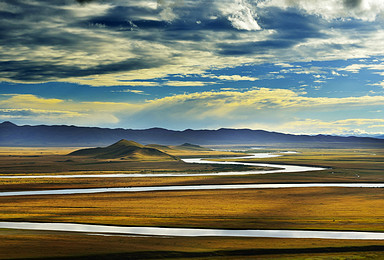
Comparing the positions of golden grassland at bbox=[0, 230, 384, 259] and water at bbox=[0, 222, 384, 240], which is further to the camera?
water at bbox=[0, 222, 384, 240]

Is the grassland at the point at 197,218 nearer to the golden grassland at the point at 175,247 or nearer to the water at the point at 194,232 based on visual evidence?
the golden grassland at the point at 175,247

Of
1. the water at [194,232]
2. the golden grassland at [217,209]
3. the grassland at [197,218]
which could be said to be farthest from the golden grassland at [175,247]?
the golden grassland at [217,209]

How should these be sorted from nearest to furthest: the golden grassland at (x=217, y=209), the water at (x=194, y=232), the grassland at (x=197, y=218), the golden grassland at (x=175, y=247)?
the golden grassland at (x=175, y=247)
the grassland at (x=197, y=218)
the water at (x=194, y=232)
the golden grassland at (x=217, y=209)

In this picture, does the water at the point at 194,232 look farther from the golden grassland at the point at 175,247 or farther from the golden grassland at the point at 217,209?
the golden grassland at the point at 175,247

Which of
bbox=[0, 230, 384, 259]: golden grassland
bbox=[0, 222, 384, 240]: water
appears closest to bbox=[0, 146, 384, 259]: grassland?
bbox=[0, 230, 384, 259]: golden grassland

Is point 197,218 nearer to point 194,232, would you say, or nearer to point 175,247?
point 194,232

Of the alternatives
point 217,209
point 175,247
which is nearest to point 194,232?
point 175,247

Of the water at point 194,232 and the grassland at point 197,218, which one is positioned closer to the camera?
the grassland at point 197,218

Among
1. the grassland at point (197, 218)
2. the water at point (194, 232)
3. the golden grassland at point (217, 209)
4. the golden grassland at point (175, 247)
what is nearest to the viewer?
the golden grassland at point (175, 247)

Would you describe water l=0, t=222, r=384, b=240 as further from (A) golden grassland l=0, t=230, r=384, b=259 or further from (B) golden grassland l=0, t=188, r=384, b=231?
(A) golden grassland l=0, t=230, r=384, b=259
